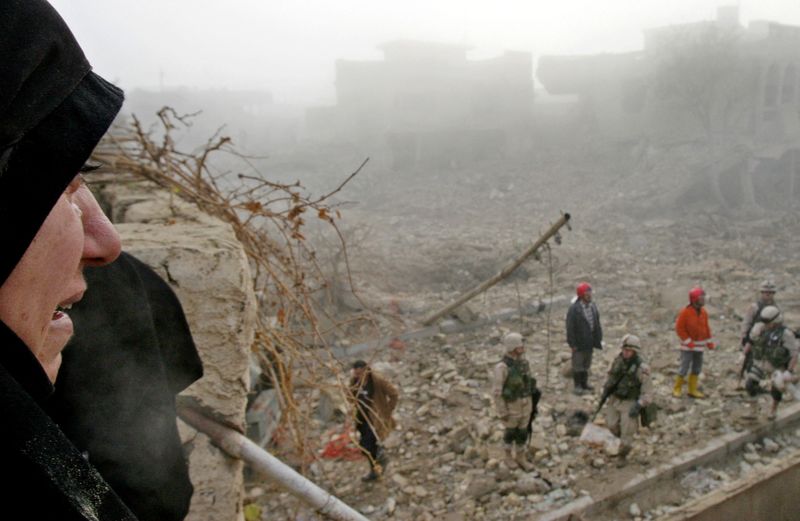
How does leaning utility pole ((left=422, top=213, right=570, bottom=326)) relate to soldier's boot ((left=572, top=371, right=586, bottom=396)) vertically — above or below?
above

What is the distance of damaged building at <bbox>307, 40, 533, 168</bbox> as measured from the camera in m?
27.8

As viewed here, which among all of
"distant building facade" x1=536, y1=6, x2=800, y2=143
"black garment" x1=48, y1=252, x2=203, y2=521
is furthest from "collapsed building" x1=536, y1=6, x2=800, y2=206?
"black garment" x1=48, y1=252, x2=203, y2=521

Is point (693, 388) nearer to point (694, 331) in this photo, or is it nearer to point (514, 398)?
point (694, 331)

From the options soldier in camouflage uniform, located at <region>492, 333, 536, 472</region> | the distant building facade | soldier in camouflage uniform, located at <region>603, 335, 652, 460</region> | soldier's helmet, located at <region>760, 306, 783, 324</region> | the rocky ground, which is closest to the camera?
the rocky ground

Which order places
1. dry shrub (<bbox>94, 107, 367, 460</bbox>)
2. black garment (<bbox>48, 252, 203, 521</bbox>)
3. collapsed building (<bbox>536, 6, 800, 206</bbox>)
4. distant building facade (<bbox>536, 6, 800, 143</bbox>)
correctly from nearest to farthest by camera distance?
black garment (<bbox>48, 252, 203, 521</bbox>), dry shrub (<bbox>94, 107, 367, 460</bbox>), collapsed building (<bbox>536, 6, 800, 206</bbox>), distant building facade (<bbox>536, 6, 800, 143</bbox>)

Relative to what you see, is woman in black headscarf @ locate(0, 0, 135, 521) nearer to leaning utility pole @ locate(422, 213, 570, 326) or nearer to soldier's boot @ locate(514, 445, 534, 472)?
soldier's boot @ locate(514, 445, 534, 472)

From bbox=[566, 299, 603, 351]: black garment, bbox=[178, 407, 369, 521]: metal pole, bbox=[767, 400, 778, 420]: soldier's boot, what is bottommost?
bbox=[767, 400, 778, 420]: soldier's boot

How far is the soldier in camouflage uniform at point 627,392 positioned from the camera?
232 inches

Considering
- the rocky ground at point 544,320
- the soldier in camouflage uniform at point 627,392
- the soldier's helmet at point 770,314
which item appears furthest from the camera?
the soldier's helmet at point 770,314

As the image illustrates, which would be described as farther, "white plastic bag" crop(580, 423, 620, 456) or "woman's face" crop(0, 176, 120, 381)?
"white plastic bag" crop(580, 423, 620, 456)

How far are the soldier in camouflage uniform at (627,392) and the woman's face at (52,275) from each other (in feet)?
19.5

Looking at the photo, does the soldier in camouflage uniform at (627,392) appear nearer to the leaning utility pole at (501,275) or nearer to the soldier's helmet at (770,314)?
the leaning utility pole at (501,275)

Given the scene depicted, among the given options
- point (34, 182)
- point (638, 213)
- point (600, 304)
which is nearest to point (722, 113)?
point (638, 213)

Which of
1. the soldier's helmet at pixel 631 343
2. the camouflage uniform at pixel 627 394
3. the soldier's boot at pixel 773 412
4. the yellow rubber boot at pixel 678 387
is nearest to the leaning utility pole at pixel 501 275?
the soldier's helmet at pixel 631 343
